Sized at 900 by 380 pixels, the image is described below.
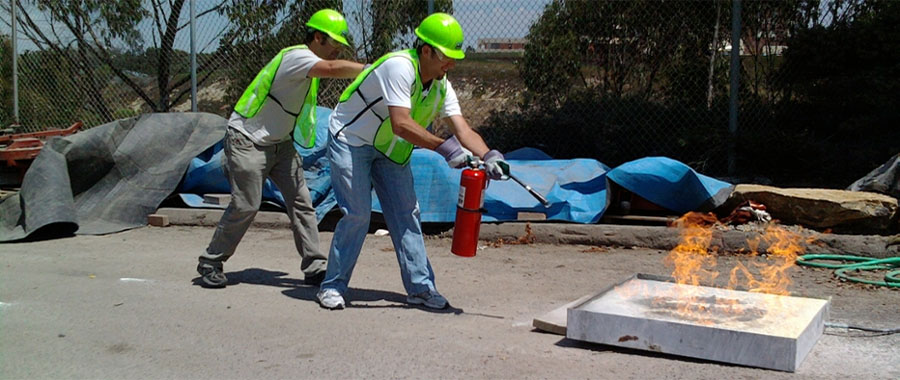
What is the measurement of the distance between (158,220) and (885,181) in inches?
264

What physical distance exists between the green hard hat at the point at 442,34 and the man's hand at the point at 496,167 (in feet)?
1.98

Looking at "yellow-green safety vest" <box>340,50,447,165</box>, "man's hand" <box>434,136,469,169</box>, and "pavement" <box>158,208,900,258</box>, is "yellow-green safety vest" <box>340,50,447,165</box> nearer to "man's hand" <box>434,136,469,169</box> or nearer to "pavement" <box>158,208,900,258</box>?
"man's hand" <box>434,136,469,169</box>

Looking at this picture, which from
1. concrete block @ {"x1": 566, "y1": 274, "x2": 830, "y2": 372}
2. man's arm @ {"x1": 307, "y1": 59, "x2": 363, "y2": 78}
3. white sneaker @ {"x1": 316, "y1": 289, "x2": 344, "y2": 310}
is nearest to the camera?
concrete block @ {"x1": 566, "y1": 274, "x2": 830, "y2": 372}

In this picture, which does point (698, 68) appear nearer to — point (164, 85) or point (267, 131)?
point (267, 131)

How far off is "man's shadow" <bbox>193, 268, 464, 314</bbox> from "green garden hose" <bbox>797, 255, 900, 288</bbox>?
2.87 meters

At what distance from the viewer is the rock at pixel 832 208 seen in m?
6.68

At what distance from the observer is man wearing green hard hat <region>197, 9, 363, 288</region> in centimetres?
559

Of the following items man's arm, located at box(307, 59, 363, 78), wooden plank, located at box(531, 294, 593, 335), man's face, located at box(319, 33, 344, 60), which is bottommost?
wooden plank, located at box(531, 294, 593, 335)

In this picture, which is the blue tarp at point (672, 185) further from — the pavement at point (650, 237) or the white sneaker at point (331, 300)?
the white sneaker at point (331, 300)

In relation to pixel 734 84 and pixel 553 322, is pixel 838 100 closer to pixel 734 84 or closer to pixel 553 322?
pixel 734 84

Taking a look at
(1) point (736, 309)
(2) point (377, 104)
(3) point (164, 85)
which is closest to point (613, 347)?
(1) point (736, 309)

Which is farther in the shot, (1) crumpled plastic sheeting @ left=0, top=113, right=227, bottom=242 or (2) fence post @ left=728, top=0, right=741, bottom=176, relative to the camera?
(2) fence post @ left=728, top=0, right=741, bottom=176

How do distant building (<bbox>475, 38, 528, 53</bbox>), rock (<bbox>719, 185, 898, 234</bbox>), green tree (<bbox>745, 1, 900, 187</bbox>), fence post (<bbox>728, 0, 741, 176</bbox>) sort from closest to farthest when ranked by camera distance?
rock (<bbox>719, 185, 898, 234</bbox>) < green tree (<bbox>745, 1, 900, 187</bbox>) < fence post (<bbox>728, 0, 741, 176</bbox>) < distant building (<bbox>475, 38, 528, 53</bbox>)

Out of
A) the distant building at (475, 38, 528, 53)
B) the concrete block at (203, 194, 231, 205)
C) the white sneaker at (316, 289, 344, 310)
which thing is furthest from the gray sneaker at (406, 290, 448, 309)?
the distant building at (475, 38, 528, 53)
